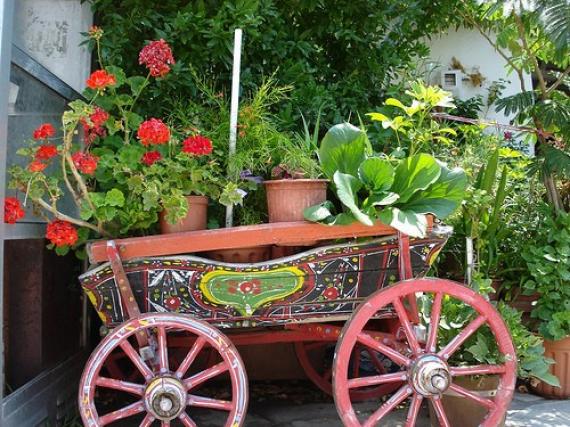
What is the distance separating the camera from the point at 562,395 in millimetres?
3506

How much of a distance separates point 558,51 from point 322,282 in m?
2.10

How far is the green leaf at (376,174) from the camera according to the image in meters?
2.32

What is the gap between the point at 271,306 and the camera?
241 centimetres

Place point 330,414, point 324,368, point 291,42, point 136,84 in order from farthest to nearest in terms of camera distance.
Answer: point 324,368, point 291,42, point 330,414, point 136,84

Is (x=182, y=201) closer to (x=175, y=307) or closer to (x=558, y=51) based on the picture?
(x=175, y=307)

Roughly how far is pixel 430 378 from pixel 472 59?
4.96 meters

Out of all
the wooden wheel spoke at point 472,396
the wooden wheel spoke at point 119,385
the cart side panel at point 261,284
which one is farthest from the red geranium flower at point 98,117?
the wooden wheel spoke at point 472,396

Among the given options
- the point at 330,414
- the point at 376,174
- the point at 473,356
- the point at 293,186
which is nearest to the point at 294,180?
the point at 293,186

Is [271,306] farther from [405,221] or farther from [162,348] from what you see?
[405,221]

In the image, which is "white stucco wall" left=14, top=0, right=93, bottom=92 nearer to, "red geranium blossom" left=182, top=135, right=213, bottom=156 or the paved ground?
"red geranium blossom" left=182, top=135, right=213, bottom=156

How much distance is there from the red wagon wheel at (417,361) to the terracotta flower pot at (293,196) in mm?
485

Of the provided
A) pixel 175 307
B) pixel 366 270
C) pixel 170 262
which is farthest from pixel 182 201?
pixel 366 270

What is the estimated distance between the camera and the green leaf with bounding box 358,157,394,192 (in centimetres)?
232

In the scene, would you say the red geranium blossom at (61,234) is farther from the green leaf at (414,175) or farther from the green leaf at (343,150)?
the green leaf at (414,175)
